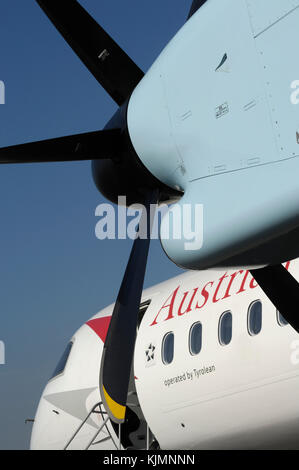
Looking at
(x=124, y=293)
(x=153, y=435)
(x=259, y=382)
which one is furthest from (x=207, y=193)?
(x=153, y=435)

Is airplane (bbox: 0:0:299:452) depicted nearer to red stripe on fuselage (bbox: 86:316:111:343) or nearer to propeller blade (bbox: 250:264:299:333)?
propeller blade (bbox: 250:264:299:333)

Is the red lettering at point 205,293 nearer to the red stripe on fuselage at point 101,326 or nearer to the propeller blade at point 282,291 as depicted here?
the red stripe on fuselage at point 101,326

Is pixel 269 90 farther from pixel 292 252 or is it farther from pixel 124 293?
pixel 124 293

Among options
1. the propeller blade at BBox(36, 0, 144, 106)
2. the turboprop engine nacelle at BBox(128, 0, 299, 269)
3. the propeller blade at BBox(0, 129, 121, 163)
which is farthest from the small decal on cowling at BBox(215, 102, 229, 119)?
the propeller blade at BBox(36, 0, 144, 106)

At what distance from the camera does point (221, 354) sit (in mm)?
11023

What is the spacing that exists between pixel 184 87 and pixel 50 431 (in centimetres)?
1075

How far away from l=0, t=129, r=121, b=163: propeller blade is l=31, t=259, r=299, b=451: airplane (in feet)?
7.84

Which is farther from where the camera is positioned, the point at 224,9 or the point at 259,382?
the point at 259,382

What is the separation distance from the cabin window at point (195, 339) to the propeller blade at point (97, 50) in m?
4.89

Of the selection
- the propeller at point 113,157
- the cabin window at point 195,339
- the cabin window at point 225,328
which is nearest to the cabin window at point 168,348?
the cabin window at point 195,339

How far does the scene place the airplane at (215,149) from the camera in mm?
4992

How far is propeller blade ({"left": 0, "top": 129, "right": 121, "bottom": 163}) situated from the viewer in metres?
7.40

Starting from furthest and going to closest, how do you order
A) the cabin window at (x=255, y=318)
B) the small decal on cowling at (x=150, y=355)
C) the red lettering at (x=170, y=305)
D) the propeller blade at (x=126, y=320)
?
the red lettering at (x=170, y=305) < the small decal on cowling at (x=150, y=355) < the cabin window at (x=255, y=318) < the propeller blade at (x=126, y=320)

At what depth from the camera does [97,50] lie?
8.08 m
